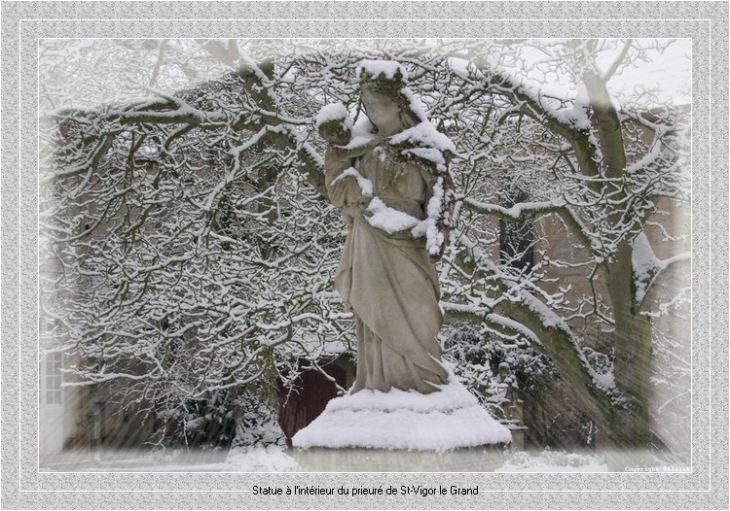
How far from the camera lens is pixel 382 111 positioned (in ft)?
17.3

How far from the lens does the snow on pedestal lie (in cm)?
475

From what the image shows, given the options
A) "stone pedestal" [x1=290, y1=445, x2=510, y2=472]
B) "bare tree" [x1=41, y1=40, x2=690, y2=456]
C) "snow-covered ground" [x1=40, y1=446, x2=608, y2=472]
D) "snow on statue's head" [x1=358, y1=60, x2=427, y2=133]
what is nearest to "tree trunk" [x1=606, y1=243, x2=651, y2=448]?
"bare tree" [x1=41, y1=40, x2=690, y2=456]

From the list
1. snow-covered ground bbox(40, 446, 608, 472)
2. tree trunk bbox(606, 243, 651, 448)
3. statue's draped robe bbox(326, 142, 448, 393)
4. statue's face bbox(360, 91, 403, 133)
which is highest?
statue's face bbox(360, 91, 403, 133)

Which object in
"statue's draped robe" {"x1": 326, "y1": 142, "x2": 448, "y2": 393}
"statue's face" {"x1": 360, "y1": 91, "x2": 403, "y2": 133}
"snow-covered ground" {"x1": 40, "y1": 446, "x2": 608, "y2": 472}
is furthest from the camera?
"snow-covered ground" {"x1": 40, "y1": 446, "x2": 608, "y2": 472}

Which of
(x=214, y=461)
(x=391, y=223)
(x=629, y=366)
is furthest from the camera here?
(x=214, y=461)

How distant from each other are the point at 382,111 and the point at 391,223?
0.76 metres

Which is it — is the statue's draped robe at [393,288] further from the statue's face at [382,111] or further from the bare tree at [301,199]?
the bare tree at [301,199]

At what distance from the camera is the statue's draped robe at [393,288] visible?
5.14m

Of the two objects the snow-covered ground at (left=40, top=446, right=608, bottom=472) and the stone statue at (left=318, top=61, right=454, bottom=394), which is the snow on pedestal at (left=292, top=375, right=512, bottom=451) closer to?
the stone statue at (left=318, top=61, right=454, bottom=394)

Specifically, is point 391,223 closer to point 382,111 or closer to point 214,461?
point 382,111

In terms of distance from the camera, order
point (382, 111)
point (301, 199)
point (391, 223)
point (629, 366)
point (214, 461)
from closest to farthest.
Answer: point (391, 223), point (382, 111), point (629, 366), point (301, 199), point (214, 461)

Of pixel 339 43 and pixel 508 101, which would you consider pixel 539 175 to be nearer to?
pixel 508 101

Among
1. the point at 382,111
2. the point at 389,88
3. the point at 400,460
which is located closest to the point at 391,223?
the point at 382,111

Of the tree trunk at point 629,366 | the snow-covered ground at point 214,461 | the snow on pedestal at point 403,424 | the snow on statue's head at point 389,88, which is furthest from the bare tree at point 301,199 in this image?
the snow on pedestal at point 403,424
